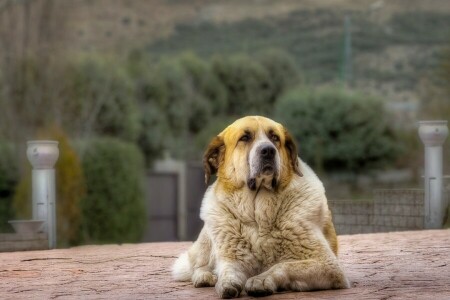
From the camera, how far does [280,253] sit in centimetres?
638

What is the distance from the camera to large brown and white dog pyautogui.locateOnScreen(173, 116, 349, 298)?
624 centimetres

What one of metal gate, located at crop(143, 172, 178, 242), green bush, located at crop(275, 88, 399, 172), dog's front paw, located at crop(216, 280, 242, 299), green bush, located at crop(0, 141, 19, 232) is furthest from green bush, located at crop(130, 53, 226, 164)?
dog's front paw, located at crop(216, 280, 242, 299)

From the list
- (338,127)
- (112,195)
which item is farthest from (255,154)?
(338,127)

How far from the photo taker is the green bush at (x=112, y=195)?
23844 millimetres

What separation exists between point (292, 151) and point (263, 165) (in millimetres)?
290

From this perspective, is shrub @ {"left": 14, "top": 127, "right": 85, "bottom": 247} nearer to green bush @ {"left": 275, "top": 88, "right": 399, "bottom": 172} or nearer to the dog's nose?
the dog's nose

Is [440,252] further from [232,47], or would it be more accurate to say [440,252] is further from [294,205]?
[232,47]

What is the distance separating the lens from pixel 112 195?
2411 cm

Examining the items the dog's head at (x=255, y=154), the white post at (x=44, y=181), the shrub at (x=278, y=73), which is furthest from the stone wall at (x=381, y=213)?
the shrub at (x=278, y=73)

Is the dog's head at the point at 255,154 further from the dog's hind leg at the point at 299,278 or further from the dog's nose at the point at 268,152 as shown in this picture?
the dog's hind leg at the point at 299,278

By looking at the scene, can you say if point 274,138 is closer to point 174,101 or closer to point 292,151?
point 292,151

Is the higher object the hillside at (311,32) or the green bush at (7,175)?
the hillside at (311,32)

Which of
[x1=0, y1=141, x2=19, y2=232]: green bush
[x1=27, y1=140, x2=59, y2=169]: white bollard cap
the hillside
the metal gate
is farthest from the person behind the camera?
the hillside

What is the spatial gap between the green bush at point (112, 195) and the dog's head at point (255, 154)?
56.2ft
